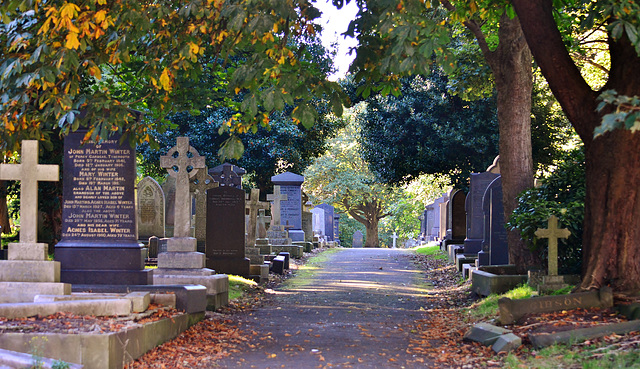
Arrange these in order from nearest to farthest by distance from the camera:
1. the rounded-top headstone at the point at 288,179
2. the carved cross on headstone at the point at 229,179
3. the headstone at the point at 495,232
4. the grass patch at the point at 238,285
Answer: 1. the grass patch at the point at 238,285
2. the headstone at the point at 495,232
3. the carved cross on headstone at the point at 229,179
4. the rounded-top headstone at the point at 288,179

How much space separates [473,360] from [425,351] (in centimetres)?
90

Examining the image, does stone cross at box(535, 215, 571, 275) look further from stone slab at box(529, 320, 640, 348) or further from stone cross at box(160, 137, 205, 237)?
stone cross at box(160, 137, 205, 237)

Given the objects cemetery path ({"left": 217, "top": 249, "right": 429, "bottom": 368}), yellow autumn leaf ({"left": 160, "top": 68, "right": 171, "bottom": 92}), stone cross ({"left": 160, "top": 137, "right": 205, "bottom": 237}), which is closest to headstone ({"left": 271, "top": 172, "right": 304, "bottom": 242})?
cemetery path ({"left": 217, "top": 249, "right": 429, "bottom": 368})

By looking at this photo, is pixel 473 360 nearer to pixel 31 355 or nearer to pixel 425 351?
pixel 425 351

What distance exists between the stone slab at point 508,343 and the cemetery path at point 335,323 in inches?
35.1

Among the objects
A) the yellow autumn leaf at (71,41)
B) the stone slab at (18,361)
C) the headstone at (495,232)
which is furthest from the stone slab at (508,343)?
the headstone at (495,232)

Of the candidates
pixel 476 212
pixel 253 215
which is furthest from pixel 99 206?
pixel 476 212

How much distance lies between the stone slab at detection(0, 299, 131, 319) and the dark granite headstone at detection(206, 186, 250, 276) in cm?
702

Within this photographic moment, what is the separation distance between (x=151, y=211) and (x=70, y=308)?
12289 millimetres

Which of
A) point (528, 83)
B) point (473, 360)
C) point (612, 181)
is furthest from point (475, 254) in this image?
point (473, 360)

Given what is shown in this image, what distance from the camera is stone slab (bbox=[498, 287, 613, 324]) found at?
790cm

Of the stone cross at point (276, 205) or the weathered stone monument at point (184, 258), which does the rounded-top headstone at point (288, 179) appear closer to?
the stone cross at point (276, 205)

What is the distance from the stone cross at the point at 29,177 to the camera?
7764 mm

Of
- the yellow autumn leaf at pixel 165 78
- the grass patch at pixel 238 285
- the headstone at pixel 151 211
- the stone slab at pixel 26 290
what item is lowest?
the grass patch at pixel 238 285
